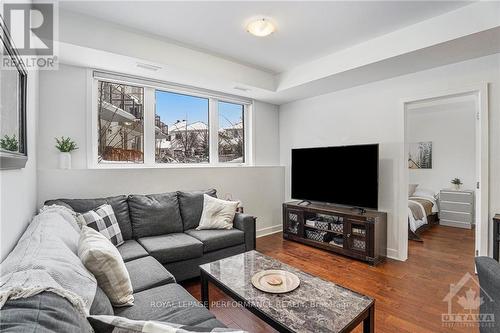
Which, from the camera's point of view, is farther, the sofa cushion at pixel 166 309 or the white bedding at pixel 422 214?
the white bedding at pixel 422 214

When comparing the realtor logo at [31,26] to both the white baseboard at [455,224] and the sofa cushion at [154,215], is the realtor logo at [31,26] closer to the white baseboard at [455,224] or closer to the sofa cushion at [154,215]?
the sofa cushion at [154,215]

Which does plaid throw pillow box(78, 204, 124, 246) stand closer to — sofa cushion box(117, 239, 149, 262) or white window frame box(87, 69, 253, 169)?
sofa cushion box(117, 239, 149, 262)

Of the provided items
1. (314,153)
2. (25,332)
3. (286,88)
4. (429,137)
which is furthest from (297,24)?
(429,137)

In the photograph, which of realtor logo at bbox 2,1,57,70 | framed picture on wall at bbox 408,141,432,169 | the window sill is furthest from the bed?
realtor logo at bbox 2,1,57,70

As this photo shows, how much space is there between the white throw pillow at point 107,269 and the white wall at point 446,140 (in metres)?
5.66

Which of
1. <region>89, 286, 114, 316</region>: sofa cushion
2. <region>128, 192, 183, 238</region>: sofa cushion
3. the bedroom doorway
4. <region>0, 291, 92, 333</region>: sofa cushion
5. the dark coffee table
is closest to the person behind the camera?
<region>0, 291, 92, 333</region>: sofa cushion

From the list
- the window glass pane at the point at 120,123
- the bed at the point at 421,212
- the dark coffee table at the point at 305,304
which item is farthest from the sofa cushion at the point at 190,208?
the bed at the point at 421,212

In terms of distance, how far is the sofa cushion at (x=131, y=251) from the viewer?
7.18ft

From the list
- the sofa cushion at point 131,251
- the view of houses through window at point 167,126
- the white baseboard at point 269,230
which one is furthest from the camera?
the white baseboard at point 269,230

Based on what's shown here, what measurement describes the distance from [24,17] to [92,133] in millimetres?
1438

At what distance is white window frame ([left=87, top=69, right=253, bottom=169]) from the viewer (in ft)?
9.77

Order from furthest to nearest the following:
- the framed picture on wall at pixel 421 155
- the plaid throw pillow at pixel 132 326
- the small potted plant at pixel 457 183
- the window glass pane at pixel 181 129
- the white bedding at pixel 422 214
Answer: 1. the framed picture on wall at pixel 421 155
2. the small potted plant at pixel 457 183
3. the white bedding at pixel 422 214
4. the window glass pane at pixel 181 129
5. the plaid throw pillow at pixel 132 326

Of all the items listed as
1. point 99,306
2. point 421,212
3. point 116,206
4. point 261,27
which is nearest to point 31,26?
point 116,206

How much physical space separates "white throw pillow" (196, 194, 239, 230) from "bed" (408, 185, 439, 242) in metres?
3.08
